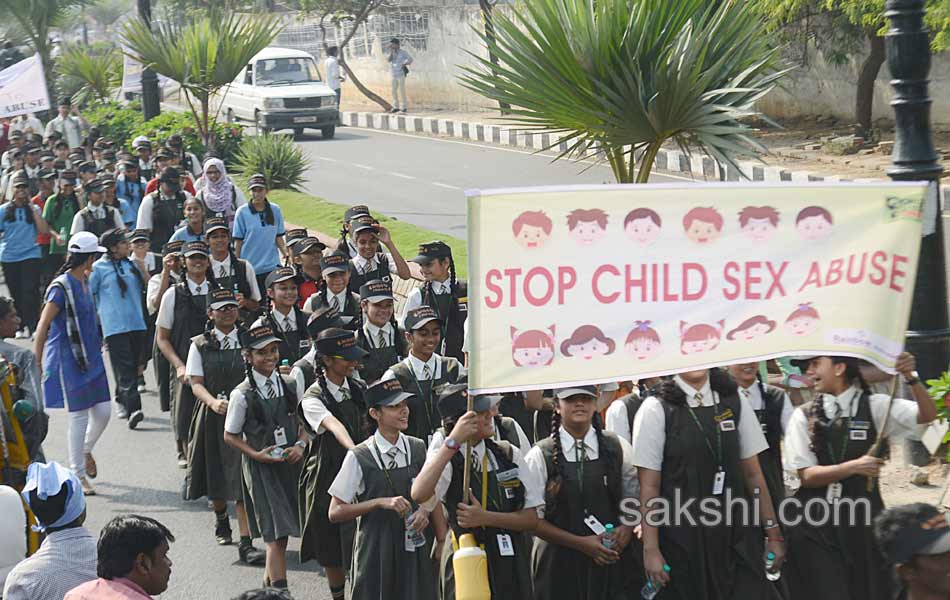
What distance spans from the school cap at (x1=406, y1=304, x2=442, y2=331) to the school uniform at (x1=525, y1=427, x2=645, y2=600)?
1.63m

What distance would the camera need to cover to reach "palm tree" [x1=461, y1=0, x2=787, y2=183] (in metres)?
8.61

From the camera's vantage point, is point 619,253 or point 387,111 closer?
point 619,253

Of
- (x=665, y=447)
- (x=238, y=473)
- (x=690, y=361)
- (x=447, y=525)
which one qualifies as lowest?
(x=238, y=473)

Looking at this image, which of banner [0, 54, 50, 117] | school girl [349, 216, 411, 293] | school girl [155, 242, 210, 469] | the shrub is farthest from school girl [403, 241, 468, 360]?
banner [0, 54, 50, 117]

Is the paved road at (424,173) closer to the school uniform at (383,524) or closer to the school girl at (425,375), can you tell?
the school girl at (425,375)

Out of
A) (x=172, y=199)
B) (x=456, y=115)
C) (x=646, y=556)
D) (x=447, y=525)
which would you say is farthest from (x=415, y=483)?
(x=456, y=115)

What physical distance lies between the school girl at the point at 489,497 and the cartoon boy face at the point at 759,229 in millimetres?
1328

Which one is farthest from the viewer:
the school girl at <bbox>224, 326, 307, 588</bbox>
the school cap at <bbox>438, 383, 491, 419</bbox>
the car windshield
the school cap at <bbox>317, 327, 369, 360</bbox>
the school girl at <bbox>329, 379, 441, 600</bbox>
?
the car windshield

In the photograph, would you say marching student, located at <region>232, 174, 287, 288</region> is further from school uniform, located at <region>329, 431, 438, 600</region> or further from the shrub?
the shrub

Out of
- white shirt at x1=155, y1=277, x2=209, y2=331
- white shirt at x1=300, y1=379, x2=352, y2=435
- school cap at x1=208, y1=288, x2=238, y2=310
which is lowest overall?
white shirt at x1=155, y1=277, x2=209, y2=331

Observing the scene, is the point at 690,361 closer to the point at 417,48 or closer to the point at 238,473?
the point at 238,473

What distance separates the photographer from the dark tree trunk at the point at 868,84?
22219mm

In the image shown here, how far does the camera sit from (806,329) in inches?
208

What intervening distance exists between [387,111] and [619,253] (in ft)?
108
